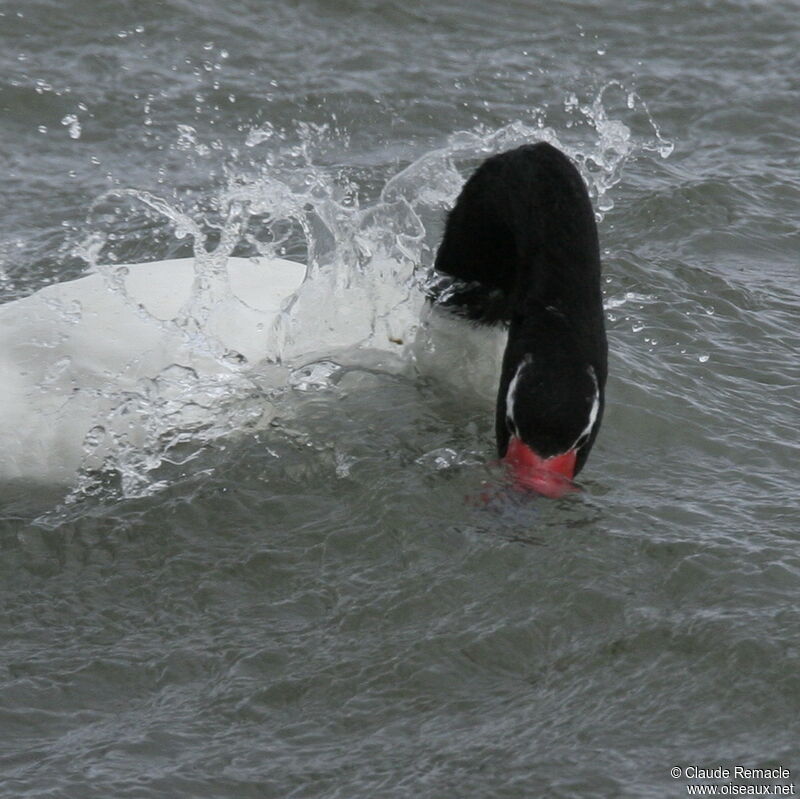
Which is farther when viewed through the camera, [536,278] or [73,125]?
[73,125]

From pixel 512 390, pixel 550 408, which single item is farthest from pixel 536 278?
pixel 550 408

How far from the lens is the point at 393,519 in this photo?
5.87 m

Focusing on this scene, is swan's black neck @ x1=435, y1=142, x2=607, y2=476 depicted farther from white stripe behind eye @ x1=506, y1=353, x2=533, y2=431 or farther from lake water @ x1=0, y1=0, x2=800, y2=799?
lake water @ x1=0, y1=0, x2=800, y2=799

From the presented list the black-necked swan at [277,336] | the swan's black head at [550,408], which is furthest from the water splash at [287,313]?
the swan's black head at [550,408]

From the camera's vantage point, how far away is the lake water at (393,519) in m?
4.75

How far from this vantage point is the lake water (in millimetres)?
4754

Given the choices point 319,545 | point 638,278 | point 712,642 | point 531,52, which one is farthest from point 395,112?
point 712,642

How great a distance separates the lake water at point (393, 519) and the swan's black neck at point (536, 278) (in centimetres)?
33

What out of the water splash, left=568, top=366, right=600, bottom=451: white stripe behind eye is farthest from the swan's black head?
the water splash

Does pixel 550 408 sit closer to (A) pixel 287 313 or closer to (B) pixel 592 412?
(B) pixel 592 412

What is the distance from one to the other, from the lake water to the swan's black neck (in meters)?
0.33

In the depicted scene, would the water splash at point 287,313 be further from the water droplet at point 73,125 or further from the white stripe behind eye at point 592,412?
the water droplet at point 73,125

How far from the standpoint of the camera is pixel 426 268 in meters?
7.01

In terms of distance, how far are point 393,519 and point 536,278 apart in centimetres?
113
